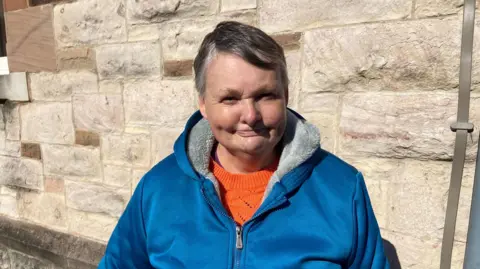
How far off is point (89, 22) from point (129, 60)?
→ 0.41 meters

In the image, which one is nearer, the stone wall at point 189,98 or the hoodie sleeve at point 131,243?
the hoodie sleeve at point 131,243

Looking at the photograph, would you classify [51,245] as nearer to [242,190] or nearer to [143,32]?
[143,32]

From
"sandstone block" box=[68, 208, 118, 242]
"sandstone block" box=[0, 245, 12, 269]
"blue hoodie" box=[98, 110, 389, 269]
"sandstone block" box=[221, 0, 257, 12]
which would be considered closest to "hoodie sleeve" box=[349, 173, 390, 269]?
"blue hoodie" box=[98, 110, 389, 269]

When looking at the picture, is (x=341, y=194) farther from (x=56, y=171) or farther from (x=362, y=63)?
(x=56, y=171)

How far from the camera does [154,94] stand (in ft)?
8.15

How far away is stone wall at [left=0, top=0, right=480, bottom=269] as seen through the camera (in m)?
1.78

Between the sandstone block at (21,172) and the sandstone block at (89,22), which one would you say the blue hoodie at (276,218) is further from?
the sandstone block at (21,172)

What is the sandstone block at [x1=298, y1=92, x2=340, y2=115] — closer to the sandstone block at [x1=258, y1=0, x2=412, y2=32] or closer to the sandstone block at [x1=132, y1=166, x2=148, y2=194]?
the sandstone block at [x1=258, y1=0, x2=412, y2=32]

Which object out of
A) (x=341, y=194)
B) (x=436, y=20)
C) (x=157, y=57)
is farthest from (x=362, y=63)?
(x=157, y=57)

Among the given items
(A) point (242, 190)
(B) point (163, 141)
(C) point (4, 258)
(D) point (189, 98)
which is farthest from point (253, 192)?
(C) point (4, 258)

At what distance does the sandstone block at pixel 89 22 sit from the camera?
2.54 meters

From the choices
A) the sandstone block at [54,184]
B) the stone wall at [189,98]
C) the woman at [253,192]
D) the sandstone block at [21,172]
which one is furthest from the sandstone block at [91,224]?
the woman at [253,192]

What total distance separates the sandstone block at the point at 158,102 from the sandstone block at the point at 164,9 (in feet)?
1.21

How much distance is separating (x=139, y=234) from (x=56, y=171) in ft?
5.92
